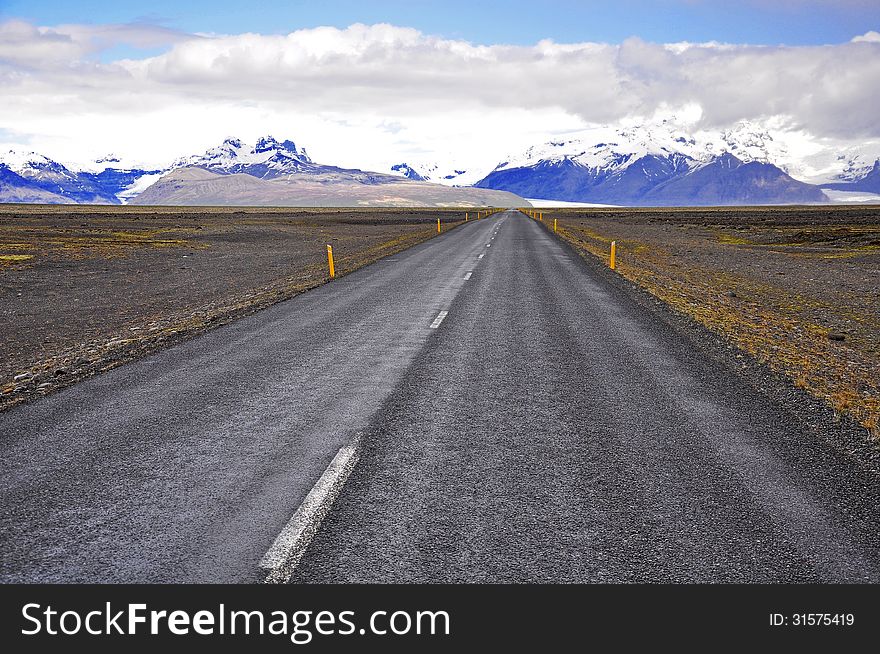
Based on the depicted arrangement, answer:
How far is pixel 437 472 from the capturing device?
5242 mm

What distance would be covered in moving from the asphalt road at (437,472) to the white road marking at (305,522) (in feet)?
0.22

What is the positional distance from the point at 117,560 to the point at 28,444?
105 inches

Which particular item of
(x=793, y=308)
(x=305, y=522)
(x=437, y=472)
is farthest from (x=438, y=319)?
(x=793, y=308)

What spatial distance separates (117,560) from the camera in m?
3.94

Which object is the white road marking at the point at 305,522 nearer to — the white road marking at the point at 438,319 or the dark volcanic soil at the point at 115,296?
the dark volcanic soil at the point at 115,296

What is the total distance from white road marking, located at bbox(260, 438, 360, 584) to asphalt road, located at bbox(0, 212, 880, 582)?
66mm

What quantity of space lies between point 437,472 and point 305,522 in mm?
1250

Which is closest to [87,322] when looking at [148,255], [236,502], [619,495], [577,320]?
[577,320]

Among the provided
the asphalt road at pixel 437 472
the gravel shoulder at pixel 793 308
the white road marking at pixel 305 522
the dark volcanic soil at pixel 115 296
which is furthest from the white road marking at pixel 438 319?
the white road marking at pixel 305 522

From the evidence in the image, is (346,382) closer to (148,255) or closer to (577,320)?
(577,320)

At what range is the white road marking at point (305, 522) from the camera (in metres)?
3.83

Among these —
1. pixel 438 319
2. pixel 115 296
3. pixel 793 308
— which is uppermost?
pixel 438 319

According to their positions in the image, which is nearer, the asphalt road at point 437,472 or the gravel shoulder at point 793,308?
the asphalt road at point 437,472

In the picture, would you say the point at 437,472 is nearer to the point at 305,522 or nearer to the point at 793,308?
the point at 305,522
